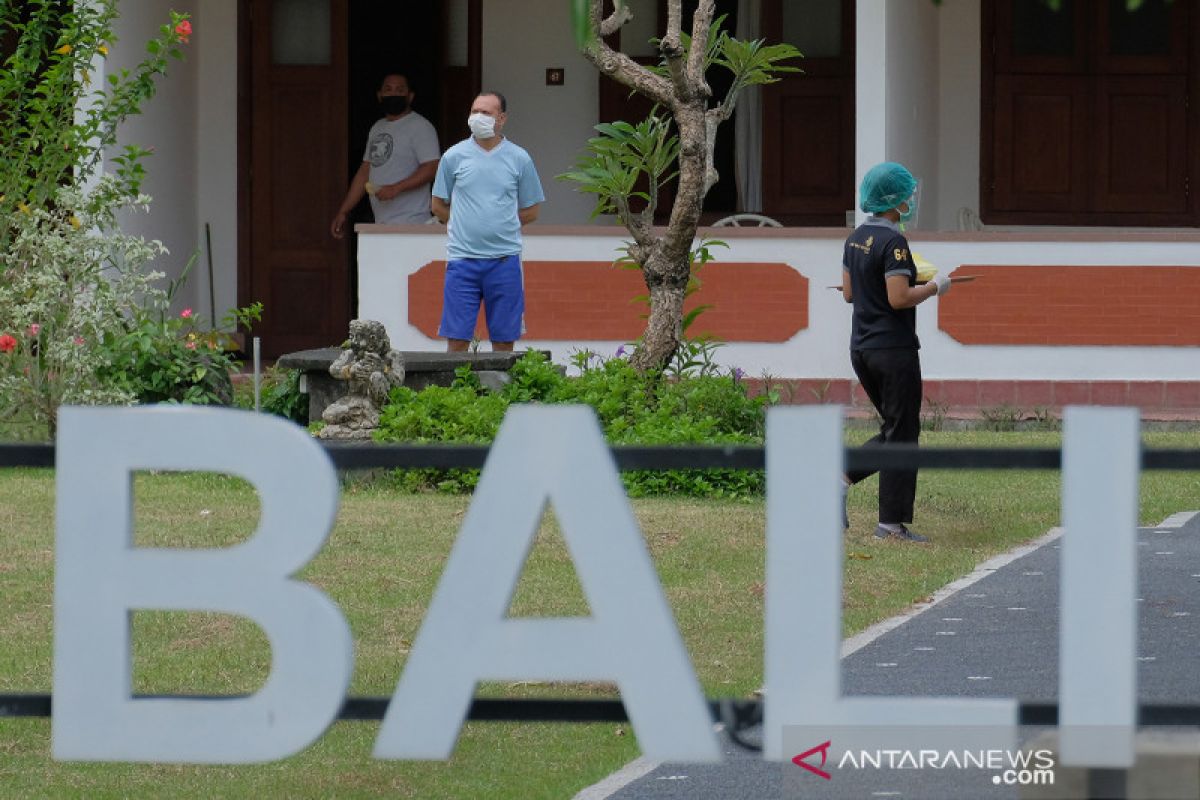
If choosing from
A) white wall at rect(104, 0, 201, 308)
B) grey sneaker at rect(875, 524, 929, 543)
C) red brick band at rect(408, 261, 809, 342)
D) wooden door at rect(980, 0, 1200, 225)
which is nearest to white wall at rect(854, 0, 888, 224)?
red brick band at rect(408, 261, 809, 342)

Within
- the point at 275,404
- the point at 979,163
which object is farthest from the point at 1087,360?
the point at 275,404

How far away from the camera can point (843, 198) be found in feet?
48.4

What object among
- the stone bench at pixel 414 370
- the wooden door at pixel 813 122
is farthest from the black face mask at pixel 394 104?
the stone bench at pixel 414 370

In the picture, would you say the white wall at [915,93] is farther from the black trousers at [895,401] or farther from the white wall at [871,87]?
the black trousers at [895,401]

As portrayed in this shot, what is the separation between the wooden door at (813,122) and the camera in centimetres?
1469

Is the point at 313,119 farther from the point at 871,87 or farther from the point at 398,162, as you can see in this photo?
the point at 871,87

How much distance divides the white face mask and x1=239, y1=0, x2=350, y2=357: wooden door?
4255 mm

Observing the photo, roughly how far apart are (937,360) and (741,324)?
1225 mm

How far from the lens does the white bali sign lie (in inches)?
117

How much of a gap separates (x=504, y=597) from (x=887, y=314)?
5.57 meters

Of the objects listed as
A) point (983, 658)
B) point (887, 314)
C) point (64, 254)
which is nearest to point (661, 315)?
point (887, 314)

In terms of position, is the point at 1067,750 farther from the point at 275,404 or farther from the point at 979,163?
the point at 979,163

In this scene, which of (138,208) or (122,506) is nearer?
(122,506)

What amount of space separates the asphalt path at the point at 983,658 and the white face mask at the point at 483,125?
383 centimetres
